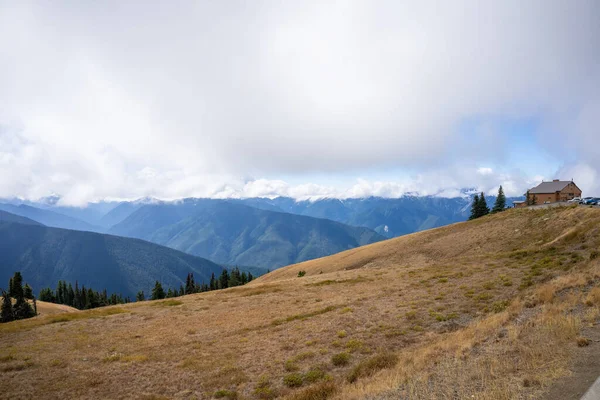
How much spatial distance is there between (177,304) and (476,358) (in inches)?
1347

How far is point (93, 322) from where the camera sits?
28.2 meters

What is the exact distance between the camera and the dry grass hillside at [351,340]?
9398 mm

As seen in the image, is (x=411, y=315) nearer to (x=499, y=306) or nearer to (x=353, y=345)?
(x=499, y=306)

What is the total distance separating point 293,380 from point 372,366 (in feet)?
11.0

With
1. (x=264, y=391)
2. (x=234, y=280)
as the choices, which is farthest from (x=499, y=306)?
(x=234, y=280)

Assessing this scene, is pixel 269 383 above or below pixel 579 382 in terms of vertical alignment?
below

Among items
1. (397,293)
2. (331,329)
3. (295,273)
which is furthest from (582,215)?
(295,273)

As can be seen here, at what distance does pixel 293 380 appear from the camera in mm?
11984

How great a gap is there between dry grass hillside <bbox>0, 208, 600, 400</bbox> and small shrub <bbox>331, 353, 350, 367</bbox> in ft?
0.16

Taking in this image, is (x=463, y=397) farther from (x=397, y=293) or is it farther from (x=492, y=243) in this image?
(x=492, y=243)

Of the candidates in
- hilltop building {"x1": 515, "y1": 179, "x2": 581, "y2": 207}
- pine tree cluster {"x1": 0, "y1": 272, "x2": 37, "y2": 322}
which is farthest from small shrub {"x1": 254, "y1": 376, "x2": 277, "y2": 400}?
hilltop building {"x1": 515, "y1": 179, "x2": 581, "y2": 207}

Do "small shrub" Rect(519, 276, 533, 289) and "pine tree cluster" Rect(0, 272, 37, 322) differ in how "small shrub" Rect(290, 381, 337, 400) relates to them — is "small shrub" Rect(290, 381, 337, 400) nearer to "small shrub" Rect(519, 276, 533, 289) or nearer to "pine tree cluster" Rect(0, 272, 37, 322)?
"small shrub" Rect(519, 276, 533, 289)

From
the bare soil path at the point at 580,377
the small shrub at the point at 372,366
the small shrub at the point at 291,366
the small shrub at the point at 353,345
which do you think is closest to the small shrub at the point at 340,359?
the small shrub at the point at 353,345

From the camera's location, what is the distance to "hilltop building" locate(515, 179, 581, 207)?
8156 cm
